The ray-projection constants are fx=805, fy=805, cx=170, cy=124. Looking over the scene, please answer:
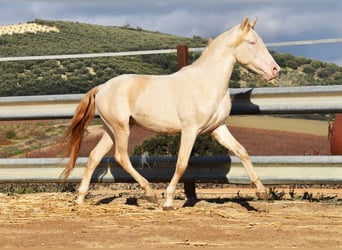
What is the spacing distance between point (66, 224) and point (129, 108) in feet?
5.48

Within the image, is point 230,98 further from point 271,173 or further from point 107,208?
point 107,208

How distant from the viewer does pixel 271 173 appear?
8078 mm

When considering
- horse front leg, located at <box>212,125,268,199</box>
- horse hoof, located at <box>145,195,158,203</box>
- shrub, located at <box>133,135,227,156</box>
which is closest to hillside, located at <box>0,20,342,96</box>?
shrub, located at <box>133,135,227,156</box>

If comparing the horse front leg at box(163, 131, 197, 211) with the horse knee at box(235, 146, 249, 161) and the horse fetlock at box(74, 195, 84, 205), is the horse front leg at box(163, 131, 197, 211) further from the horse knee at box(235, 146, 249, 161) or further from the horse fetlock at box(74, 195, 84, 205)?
the horse fetlock at box(74, 195, 84, 205)

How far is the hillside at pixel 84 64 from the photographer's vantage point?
87.8 feet

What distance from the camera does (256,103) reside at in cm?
841

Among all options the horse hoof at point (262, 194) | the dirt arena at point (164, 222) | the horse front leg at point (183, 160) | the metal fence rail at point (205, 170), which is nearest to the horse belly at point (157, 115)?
the horse front leg at point (183, 160)

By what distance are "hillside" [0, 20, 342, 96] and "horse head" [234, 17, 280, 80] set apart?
203cm

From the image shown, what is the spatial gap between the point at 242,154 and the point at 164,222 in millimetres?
1241

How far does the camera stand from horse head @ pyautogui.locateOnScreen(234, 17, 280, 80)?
786cm

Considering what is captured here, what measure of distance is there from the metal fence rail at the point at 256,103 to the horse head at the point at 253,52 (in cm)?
49

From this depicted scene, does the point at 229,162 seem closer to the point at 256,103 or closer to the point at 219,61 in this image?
the point at 256,103

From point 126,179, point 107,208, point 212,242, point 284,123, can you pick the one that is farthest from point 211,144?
point 284,123

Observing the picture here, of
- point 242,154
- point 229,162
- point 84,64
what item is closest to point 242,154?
point 242,154
